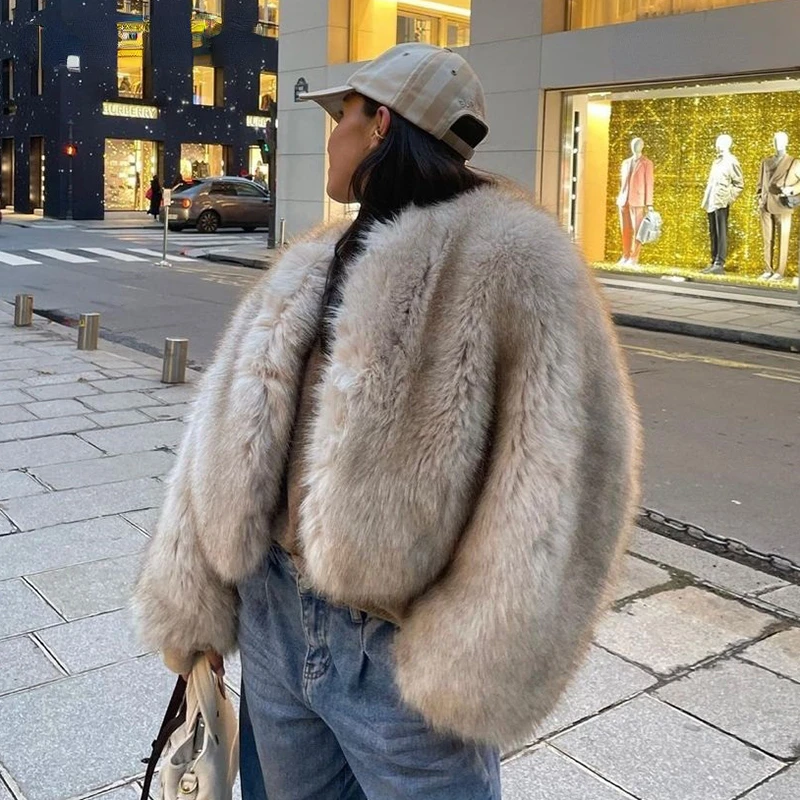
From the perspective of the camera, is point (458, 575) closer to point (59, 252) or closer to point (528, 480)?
point (528, 480)

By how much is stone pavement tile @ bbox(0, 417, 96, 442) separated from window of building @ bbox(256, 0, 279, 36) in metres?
35.0

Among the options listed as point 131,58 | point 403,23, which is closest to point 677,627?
point 403,23

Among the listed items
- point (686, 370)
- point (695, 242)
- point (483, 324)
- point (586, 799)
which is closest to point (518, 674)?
point (483, 324)

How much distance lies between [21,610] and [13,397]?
4092 millimetres

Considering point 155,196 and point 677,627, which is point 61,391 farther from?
point 155,196

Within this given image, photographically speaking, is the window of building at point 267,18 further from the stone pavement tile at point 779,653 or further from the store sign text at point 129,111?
the stone pavement tile at point 779,653

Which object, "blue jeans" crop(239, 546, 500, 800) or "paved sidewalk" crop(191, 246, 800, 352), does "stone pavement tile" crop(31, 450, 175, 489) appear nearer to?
"blue jeans" crop(239, 546, 500, 800)

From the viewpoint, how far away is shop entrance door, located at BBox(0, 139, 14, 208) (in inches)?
1537

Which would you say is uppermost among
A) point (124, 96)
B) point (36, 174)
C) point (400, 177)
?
point (124, 96)

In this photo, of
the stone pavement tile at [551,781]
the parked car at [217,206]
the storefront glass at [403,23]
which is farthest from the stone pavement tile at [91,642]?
the parked car at [217,206]

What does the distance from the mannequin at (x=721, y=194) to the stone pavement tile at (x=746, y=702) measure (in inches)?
565

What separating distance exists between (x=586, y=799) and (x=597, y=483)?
1447 millimetres

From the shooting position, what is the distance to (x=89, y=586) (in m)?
4.03

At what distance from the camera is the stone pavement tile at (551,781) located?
8.76 feet
